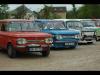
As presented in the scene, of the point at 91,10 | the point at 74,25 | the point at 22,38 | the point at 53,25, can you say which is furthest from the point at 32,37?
the point at 91,10

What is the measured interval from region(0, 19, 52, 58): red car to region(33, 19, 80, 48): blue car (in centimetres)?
129

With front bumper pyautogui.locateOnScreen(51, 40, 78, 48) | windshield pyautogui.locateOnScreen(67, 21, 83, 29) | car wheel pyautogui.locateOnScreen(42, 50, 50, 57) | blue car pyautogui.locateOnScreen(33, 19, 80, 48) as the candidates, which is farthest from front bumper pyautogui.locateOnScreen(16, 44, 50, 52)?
windshield pyautogui.locateOnScreen(67, 21, 83, 29)

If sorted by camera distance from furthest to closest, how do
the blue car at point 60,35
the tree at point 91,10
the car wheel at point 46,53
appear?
the blue car at point 60,35, the car wheel at point 46,53, the tree at point 91,10

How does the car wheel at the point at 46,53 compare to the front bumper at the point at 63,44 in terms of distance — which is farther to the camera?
the front bumper at the point at 63,44

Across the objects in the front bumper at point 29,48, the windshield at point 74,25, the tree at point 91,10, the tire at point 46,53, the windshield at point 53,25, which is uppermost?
the tree at point 91,10

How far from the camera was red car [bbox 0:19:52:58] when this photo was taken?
863 cm

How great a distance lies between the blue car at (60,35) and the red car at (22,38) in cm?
129

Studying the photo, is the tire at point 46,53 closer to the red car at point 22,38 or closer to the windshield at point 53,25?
the red car at point 22,38

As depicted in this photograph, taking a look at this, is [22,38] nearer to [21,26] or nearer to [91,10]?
[21,26]

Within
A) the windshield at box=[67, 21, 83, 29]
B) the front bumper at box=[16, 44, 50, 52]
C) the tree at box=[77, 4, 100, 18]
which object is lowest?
the front bumper at box=[16, 44, 50, 52]

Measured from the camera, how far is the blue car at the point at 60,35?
11086mm

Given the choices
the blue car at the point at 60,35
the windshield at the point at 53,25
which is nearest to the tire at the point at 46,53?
the blue car at the point at 60,35

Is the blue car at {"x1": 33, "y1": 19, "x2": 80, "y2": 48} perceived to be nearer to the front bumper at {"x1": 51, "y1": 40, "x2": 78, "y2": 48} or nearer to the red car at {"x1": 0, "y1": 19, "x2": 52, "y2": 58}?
the front bumper at {"x1": 51, "y1": 40, "x2": 78, "y2": 48}
